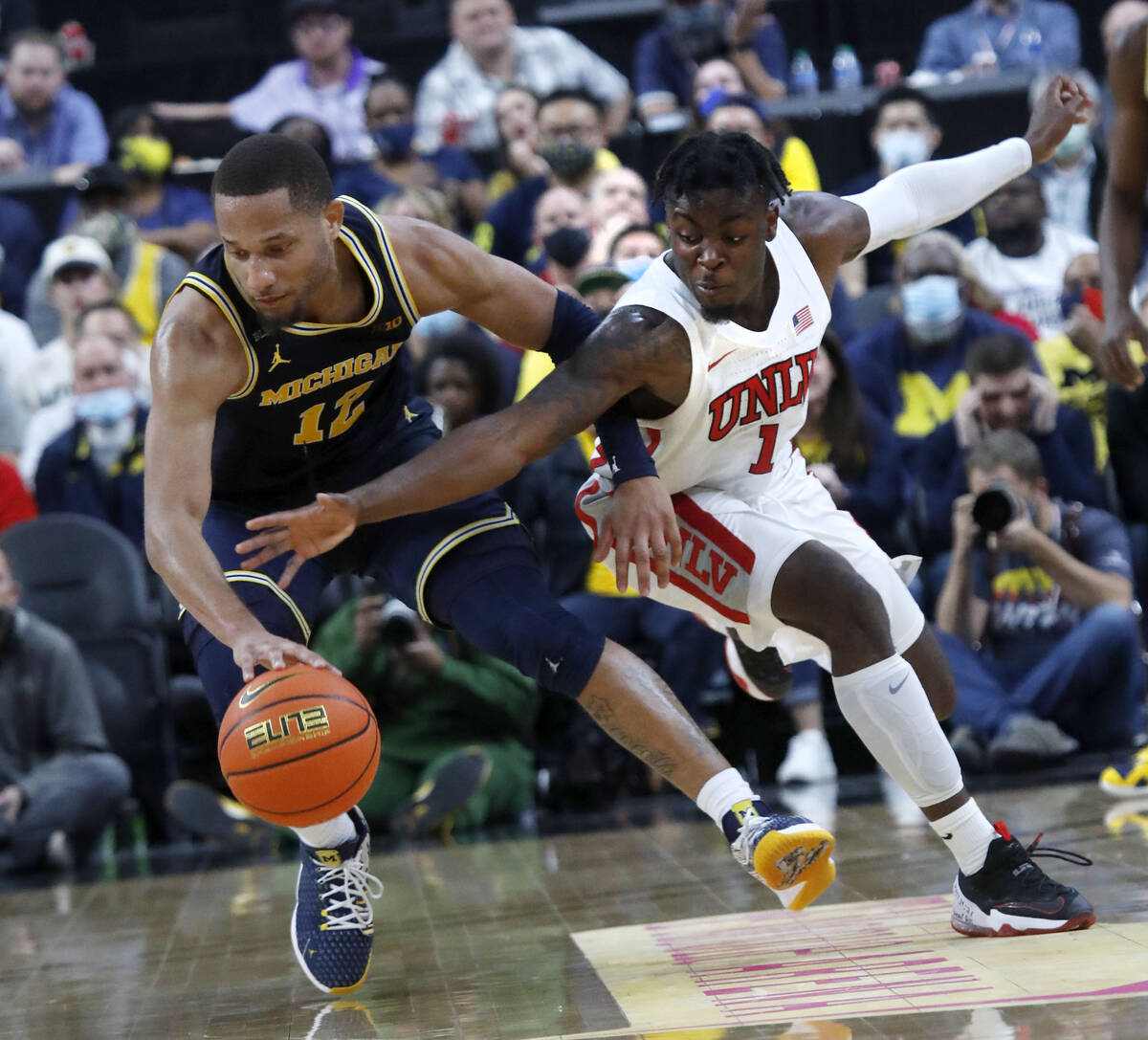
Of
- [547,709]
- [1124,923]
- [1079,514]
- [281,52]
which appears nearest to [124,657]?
[547,709]

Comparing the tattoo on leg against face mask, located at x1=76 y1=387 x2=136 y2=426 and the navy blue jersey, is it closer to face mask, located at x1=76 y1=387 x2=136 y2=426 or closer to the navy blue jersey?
the navy blue jersey

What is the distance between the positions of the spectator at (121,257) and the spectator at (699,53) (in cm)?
287

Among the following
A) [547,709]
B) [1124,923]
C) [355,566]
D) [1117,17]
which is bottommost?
[547,709]

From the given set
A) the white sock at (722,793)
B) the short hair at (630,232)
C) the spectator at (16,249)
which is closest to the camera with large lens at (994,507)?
the short hair at (630,232)

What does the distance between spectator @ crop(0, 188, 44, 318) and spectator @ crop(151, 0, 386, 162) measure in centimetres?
113

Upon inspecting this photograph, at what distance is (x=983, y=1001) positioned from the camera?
9.39ft

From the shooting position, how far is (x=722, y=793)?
11.6 ft

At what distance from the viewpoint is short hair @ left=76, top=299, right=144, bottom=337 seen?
781 centimetres

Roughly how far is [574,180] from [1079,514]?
3268 mm

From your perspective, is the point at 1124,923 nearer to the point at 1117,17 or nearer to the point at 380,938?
the point at 380,938

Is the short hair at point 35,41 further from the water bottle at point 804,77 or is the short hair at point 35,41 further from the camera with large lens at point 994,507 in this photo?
the camera with large lens at point 994,507

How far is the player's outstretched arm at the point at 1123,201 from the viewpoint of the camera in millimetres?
4406

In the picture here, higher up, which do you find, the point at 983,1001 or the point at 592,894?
the point at 983,1001

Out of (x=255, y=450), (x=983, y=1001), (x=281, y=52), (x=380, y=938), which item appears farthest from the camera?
(x=281, y=52)
